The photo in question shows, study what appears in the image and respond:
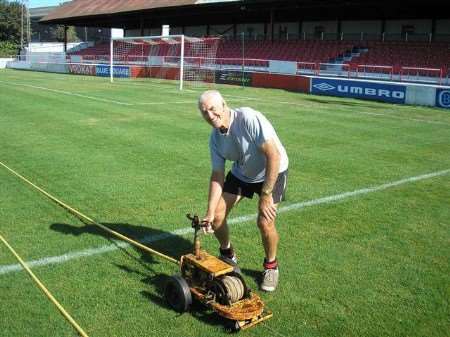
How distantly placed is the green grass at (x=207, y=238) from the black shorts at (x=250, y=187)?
762 millimetres

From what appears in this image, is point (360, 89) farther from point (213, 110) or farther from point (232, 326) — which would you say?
point (232, 326)

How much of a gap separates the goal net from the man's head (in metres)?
26.8

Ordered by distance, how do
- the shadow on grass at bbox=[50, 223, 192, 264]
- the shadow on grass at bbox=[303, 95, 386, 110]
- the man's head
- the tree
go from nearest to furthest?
the man's head → the shadow on grass at bbox=[50, 223, 192, 264] → the shadow on grass at bbox=[303, 95, 386, 110] → the tree

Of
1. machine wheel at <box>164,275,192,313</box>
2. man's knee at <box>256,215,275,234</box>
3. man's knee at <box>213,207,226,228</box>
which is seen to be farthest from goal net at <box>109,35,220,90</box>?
machine wheel at <box>164,275,192,313</box>

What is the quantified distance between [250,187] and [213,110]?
920 millimetres

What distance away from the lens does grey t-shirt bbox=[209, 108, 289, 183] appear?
399cm

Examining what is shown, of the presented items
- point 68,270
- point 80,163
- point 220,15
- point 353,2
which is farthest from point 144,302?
point 220,15

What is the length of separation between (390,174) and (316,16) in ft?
115

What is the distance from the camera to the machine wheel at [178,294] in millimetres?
3889

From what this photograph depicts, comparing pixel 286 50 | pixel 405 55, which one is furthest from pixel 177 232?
pixel 286 50

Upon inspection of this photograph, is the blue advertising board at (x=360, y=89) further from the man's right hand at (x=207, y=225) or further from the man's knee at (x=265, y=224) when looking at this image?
the man's right hand at (x=207, y=225)

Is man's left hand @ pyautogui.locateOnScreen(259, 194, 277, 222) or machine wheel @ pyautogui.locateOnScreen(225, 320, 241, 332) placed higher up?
man's left hand @ pyautogui.locateOnScreen(259, 194, 277, 222)

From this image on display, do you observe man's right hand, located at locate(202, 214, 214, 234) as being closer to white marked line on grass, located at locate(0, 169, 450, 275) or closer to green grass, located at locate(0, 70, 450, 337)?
green grass, located at locate(0, 70, 450, 337)

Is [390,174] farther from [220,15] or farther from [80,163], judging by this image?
[220,15]
